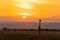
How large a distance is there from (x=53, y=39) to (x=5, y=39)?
275 inches

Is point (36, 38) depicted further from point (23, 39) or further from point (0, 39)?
point (0, 39)

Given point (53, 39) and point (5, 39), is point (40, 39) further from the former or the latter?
point (5, 39)

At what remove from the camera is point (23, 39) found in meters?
36.3

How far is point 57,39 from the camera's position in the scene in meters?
37.2

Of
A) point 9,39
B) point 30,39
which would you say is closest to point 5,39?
point 9,39

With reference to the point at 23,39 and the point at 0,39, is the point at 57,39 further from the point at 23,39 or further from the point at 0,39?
the point at 0,39

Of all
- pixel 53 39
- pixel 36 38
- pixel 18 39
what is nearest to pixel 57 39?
pixel 53 39

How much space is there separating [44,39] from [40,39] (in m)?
0.57

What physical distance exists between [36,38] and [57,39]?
3086 millimetres

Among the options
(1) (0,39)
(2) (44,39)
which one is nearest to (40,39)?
(2) (44,39)

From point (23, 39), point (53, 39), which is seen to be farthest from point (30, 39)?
point (53, 39)

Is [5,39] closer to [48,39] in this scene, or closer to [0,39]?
[0,39]

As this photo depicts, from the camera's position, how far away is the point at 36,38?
37656mm

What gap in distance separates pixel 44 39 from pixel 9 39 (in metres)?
5.03
